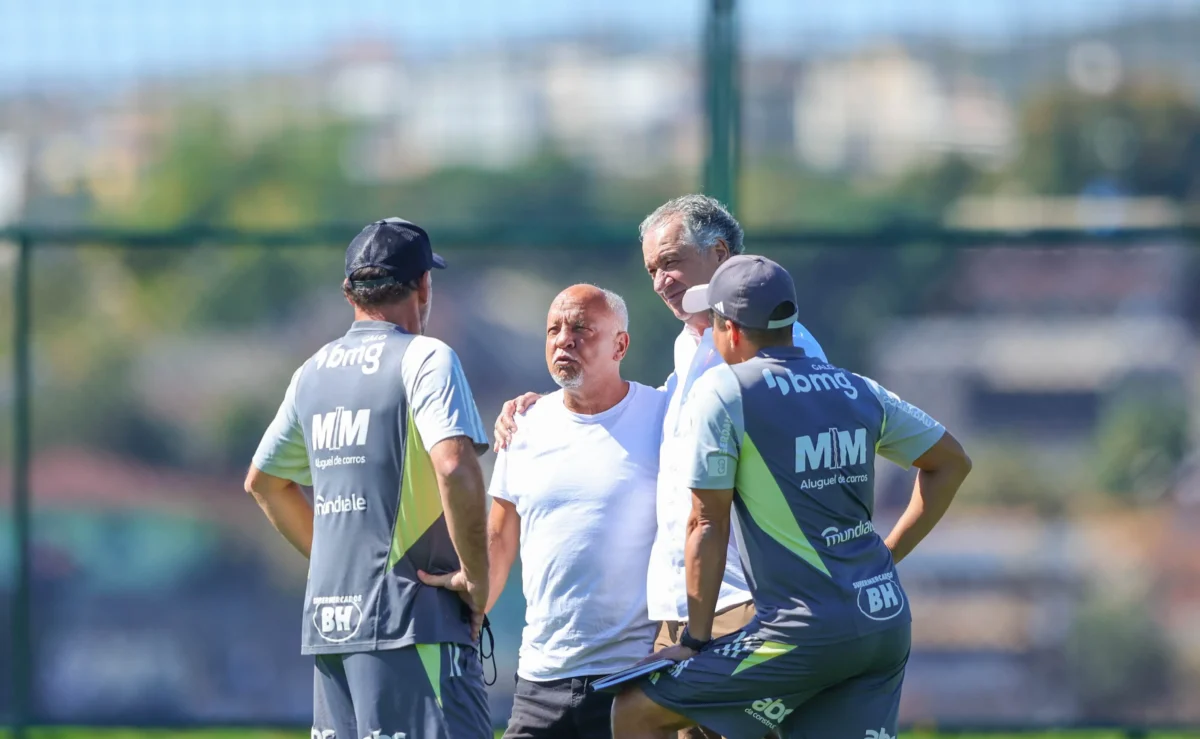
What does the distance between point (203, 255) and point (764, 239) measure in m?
2.79

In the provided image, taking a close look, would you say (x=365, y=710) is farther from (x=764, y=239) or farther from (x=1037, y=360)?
(x=1037, y=360)

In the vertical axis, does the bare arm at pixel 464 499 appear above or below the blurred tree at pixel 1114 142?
below

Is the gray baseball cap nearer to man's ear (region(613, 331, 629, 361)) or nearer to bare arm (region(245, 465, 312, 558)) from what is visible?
man's ear (region(613, 331, 629, 361))

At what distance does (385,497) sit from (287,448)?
0.49 m

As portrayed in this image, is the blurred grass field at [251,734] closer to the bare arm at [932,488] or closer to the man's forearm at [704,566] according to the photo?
the bare arm at [932,488]

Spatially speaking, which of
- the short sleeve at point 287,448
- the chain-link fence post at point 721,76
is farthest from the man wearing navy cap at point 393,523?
the chain-link fence post at point 721,76

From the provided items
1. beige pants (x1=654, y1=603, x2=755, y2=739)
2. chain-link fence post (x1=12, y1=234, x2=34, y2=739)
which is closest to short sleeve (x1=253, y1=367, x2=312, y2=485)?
beige pants (x1=654, y1=603, x2=755, y2=739)

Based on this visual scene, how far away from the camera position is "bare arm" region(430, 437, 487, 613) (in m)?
3.63

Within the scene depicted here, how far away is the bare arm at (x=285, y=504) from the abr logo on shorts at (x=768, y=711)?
1.35 metres

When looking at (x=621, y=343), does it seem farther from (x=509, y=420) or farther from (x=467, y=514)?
(x=467, y=514)

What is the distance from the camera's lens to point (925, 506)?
4152 millimetres

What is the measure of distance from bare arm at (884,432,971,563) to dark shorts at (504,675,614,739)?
3.05ft

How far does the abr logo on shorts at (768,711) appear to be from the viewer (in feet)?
12.2

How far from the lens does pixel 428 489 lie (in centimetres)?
377
